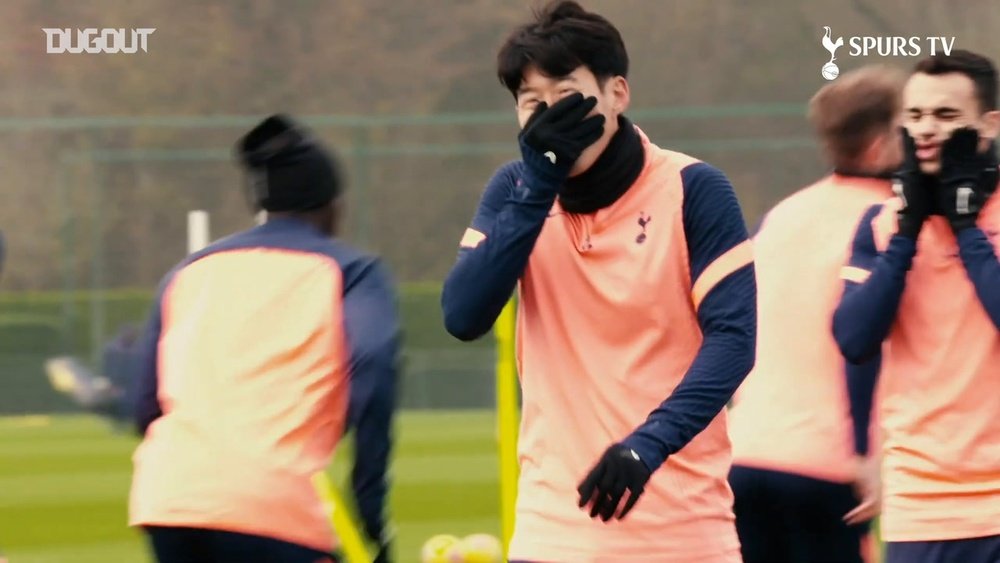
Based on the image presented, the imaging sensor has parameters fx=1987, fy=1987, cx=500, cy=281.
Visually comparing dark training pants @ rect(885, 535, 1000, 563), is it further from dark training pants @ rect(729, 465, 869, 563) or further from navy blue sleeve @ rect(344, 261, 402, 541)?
navy blue sleeve @ rect(344, 261, 402, 541)

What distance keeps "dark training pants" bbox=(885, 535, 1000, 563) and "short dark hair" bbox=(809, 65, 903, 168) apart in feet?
4.61

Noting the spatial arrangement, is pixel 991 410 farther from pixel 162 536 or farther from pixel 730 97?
pixel 730 97

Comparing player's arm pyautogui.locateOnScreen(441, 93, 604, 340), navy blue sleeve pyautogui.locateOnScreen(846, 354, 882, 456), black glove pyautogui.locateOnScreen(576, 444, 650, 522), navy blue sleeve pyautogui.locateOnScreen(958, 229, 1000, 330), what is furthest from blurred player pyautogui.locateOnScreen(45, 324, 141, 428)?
black glove pyautogui.locateOnScreen(576, 444, 650, 522)

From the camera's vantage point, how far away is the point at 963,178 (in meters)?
4.25

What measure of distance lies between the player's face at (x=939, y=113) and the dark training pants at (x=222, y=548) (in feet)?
5.11

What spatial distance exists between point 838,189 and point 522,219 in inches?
80.2

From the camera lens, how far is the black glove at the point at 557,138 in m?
3.48

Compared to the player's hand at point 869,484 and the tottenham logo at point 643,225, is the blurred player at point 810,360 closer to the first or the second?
the player's hand at point 869,484

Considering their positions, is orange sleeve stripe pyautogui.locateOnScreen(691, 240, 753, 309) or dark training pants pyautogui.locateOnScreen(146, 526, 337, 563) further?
dark training pants pyautogui.locateOnScreen(146, 526, 337, 563)

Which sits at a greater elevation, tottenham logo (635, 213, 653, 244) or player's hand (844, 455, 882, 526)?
tottenham logo (635, 213, 653, 244)

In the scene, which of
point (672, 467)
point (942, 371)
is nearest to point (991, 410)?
point (942, 371)

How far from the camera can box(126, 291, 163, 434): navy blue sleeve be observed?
170 inches

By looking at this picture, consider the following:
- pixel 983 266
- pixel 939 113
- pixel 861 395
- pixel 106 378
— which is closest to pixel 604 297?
pixel 983 266

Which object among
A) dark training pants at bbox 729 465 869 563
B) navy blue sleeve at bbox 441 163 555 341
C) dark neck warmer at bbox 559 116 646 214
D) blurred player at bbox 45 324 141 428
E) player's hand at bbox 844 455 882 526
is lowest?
blurred player at bbox 45 324 141 428
